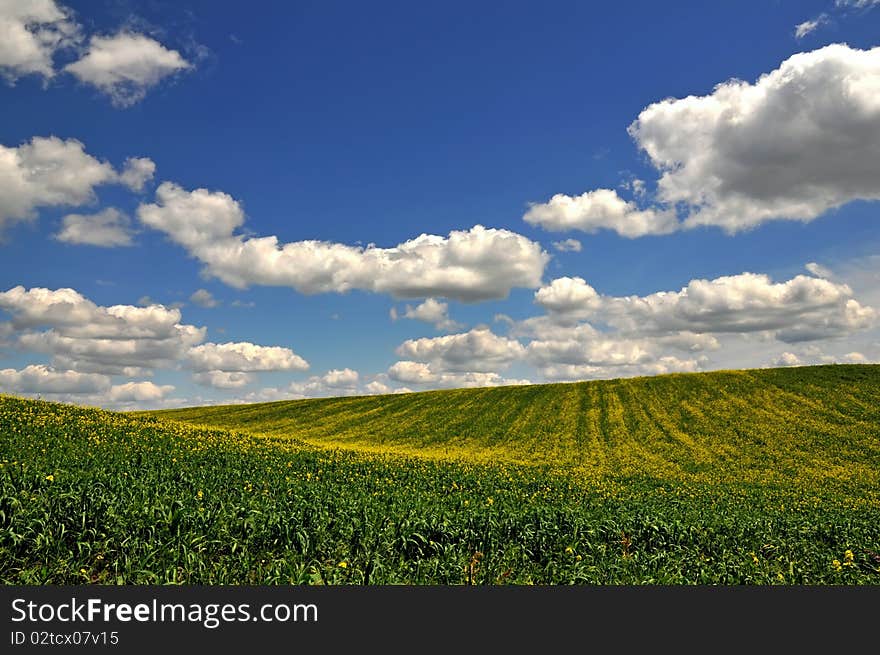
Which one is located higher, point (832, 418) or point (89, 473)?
point (89, 473)

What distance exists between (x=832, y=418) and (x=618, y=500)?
37.9m

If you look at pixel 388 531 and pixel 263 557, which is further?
pixel 388 531

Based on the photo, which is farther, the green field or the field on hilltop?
the field on hilltop

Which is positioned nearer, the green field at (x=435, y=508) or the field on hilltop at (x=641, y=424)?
the green field at (x=435, y=508)

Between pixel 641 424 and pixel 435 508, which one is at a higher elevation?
pixel 435 508

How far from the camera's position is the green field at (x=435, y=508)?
796 centimetres

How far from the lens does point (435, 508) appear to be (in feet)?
40.8

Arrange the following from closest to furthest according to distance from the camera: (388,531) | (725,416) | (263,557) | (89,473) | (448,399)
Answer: (263,557), (388,531), (89,473), (725,416), (448,399)

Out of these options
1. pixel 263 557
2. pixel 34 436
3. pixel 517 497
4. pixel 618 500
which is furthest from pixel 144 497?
pixel 618 500

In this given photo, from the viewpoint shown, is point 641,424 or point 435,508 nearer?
point 435,508

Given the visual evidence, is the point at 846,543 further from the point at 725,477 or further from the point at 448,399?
the point at 448,399

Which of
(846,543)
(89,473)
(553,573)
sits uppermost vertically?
(89,473)

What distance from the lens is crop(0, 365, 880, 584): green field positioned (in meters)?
7.96

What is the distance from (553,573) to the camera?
27.9 feet
